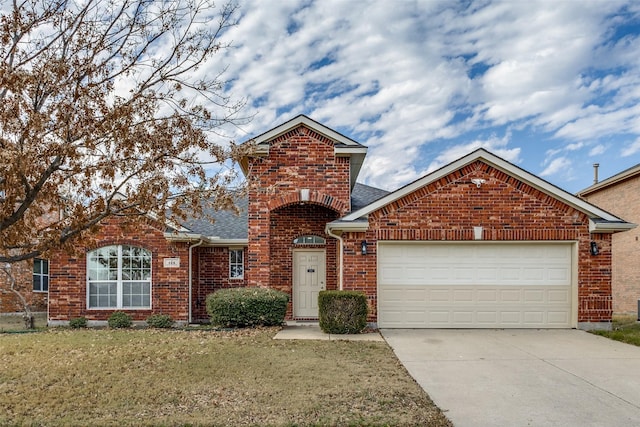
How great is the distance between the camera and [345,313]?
11594 mm

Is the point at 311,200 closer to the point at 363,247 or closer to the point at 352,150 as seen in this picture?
the point at 352,150

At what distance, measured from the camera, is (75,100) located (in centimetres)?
629

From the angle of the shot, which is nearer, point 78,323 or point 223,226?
point 78,323

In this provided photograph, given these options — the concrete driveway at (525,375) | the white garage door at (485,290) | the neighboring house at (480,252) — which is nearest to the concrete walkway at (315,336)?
the concrete driveway at (525,375)

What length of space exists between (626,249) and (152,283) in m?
17.0

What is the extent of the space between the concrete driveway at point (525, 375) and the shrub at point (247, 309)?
123 inches

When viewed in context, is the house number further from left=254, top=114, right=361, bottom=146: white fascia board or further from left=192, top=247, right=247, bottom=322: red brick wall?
left=254, top=114, right=361, bottom=146: white fascia board

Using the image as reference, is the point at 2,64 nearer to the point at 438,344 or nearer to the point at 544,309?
the point at 438,344

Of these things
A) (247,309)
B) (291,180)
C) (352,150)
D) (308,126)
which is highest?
(308,126)

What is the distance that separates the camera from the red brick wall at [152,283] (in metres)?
14.3

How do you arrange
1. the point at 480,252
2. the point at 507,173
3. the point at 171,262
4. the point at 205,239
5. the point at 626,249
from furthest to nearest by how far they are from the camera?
the point at 626,249, the point at 205,239, the point at 171,262, the point at 480,252, the point at 507,173

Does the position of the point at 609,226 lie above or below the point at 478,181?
below

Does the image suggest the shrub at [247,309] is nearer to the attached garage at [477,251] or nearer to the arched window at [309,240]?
the attached garage at [477,251]

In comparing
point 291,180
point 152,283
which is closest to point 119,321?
point 152,283
